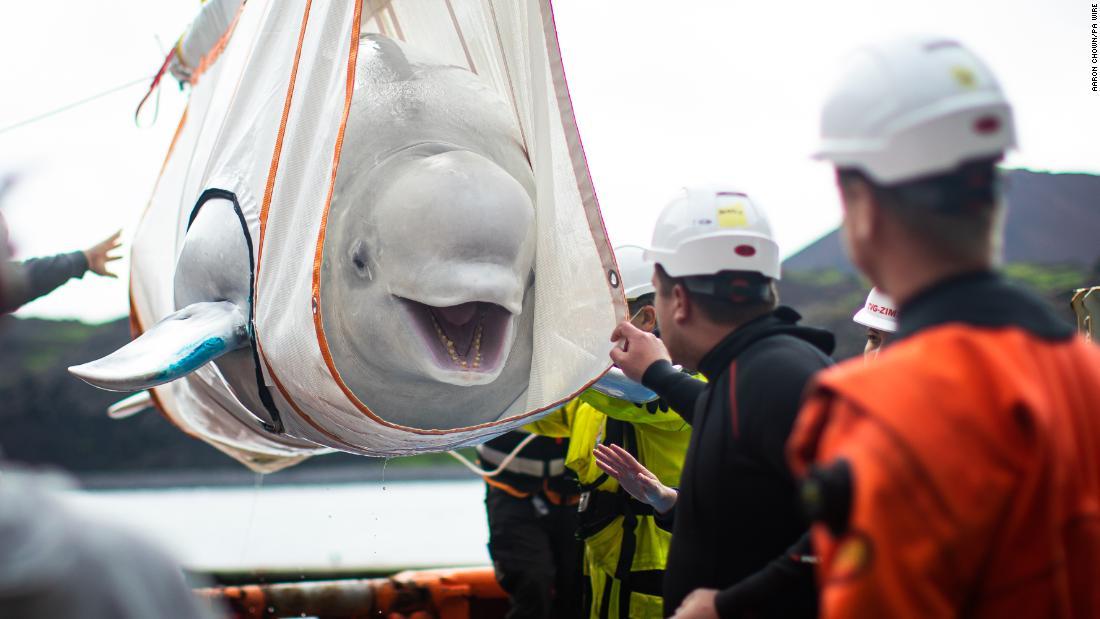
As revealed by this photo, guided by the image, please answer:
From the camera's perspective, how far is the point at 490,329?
11.3 feet

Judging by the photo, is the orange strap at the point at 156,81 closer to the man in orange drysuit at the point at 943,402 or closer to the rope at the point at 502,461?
the rope at the point at 502,461

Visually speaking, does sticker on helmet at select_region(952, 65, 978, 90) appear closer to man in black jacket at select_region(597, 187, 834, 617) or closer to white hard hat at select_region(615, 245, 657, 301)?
man in black jacket at select_region(597, 187, 834, 617)

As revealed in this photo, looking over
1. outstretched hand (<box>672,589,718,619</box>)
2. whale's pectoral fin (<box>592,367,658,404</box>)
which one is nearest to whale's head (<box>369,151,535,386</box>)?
whale's pectoral fin (<box>592,367,658,404</box>)

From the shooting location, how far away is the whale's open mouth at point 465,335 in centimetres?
339

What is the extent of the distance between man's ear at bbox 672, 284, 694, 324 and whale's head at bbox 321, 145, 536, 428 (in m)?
0.98

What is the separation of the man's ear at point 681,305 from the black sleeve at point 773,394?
0.72 feet

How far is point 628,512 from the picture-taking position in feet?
12.4

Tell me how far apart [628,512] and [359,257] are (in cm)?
128

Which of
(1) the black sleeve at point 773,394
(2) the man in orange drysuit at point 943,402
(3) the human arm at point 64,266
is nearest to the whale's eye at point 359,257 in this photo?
(3) the human arm at point 64,266

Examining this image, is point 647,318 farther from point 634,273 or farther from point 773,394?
point 773,394

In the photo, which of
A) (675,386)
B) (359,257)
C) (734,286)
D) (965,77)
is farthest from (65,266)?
(965,77)

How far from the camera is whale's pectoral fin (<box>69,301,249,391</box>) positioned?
11.3 feet

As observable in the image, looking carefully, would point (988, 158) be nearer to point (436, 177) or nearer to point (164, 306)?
point (436, 177)

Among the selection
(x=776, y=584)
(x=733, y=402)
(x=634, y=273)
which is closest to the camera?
(x=776, y=584)
